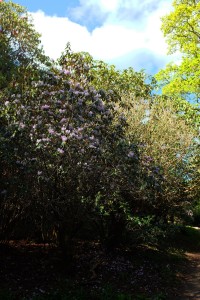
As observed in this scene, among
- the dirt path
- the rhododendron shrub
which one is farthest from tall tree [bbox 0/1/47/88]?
the dirt path

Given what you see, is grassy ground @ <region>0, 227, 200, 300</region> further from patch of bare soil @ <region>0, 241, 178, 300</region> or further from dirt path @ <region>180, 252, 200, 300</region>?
dirt path @ <region>180, 252, 200, 300</region>

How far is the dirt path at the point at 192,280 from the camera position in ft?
35.0

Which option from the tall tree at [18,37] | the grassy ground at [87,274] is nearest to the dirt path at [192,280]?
the grassy ground at [87,274]

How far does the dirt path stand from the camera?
35.0 ft

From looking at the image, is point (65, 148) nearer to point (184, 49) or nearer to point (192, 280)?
point (192, 280)

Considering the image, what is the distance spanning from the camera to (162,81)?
27.1 m

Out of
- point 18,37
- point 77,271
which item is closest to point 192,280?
point 77,271

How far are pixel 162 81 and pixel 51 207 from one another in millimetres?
19830

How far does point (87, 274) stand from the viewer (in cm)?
1066

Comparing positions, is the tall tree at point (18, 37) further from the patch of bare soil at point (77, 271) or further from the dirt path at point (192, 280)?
the dirt path at point (192, 280)

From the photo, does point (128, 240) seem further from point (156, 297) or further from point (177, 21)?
point (177, 21)

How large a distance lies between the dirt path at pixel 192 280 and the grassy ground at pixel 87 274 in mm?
221

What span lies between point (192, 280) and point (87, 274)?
412 cm

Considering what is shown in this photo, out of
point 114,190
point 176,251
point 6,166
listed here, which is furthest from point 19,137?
point 176,251
